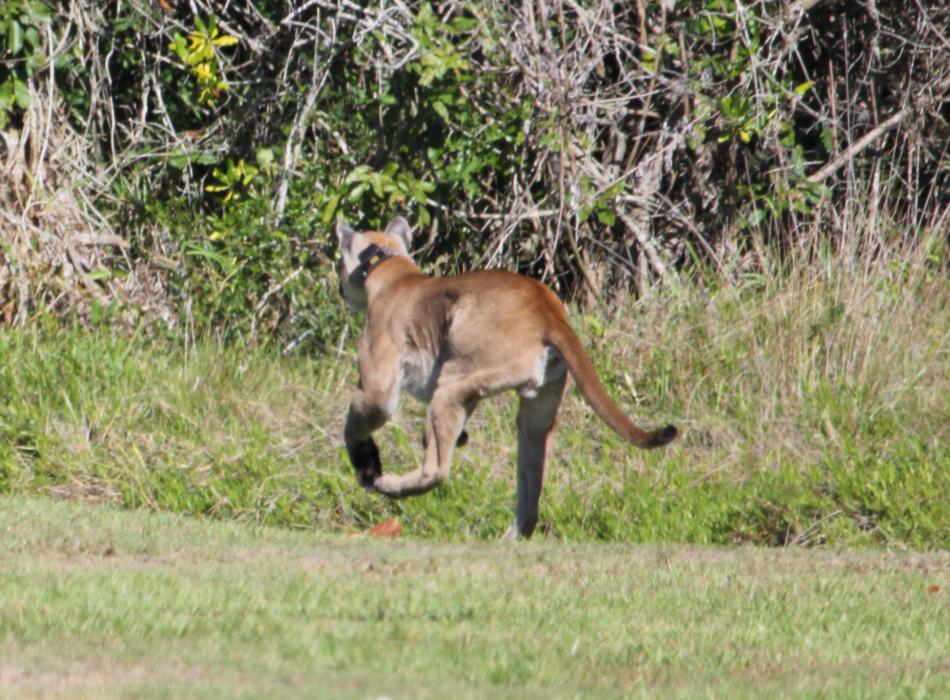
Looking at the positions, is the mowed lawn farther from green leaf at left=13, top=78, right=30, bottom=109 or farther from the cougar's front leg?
green leaf at left=13, top=78, right=30, bottom=109

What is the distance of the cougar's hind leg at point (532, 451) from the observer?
8688 millimetres

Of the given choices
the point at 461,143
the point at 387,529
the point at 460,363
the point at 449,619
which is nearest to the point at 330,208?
the point at 461,143

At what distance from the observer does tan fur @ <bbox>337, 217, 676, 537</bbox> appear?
26.6 ft

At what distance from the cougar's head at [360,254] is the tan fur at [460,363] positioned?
11cm

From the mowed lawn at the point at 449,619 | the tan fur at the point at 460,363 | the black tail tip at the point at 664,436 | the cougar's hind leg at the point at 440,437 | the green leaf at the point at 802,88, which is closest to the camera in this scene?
the mowed lawn at the point at 449,619

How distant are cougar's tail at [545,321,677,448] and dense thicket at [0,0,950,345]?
3.75 m

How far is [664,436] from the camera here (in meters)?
7.25

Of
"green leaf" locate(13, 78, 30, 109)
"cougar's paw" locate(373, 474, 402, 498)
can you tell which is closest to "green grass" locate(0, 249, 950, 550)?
"cougar's paw" locate(373, 474, 402, 498)

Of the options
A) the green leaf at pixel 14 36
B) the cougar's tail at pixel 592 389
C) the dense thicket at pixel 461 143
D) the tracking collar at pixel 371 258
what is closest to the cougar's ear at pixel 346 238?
the tracking collar at pixel 371 258

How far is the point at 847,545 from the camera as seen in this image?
28.6 feet

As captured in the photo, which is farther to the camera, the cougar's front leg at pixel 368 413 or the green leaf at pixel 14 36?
the green leaf at pixel 14 36

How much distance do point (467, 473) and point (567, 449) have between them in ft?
2.20

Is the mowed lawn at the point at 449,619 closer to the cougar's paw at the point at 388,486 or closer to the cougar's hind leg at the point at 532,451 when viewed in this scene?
the cougar's paw at the point at 388,486

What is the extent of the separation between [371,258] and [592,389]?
198 cm
